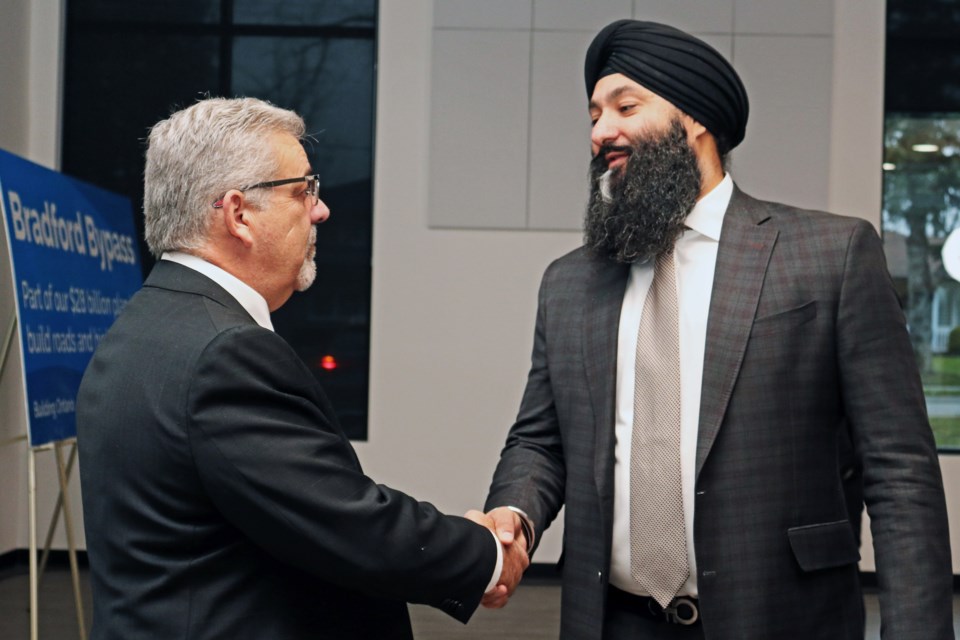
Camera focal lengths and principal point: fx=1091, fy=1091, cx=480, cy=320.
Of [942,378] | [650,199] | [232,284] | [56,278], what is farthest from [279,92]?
[232,284]

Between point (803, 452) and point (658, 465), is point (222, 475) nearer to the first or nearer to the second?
point (658, 465)

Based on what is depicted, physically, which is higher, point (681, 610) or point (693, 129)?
point (693, 129)

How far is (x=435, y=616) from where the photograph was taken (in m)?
5.57

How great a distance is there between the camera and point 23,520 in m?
6.37

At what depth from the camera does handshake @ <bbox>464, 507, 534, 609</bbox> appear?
2025mm

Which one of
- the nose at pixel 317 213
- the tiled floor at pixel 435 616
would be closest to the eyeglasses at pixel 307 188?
the nose at pixel 317 213

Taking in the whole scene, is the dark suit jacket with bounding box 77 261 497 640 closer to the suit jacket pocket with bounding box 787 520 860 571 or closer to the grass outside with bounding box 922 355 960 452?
the suit jacket pocket with bounding box 787 520 860 571

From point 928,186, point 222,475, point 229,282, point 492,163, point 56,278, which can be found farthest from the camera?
point 928,186

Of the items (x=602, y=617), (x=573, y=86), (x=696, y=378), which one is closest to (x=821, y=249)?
(x=696, y=378)

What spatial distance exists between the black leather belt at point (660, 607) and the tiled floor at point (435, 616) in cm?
321

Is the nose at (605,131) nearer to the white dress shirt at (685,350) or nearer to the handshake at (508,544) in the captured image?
the white dress shirt at (685,350)

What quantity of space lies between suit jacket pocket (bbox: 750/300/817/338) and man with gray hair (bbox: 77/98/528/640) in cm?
62

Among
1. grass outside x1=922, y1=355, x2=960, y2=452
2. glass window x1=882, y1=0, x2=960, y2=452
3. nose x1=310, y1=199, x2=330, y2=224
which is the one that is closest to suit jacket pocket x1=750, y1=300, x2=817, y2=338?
nose x1=310, y1=199, x2=330, y2=224

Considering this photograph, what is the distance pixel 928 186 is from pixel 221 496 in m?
5.80
